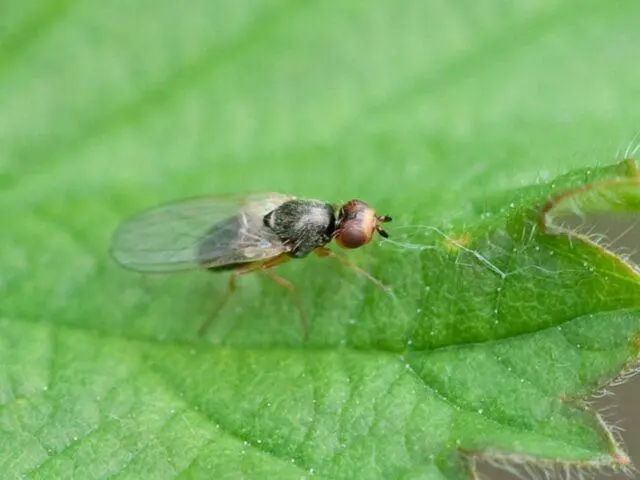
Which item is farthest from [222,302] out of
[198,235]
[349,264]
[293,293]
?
[349,264]

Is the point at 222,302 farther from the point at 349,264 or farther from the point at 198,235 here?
the point at 349,264

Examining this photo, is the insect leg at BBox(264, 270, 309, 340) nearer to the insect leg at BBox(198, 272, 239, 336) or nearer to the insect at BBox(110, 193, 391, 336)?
the insect at BBox(110, 193, 391, 336)

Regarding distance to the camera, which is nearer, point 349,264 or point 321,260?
point 349,264

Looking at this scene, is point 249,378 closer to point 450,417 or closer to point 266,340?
point 266,340

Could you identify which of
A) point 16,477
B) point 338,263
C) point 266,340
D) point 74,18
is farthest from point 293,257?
point 74,18

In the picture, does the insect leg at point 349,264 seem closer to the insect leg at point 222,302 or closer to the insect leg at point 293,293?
the insect leg at point 293,293

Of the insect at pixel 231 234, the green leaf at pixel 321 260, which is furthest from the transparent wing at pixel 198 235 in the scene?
the green leaf at pixel 321 260
